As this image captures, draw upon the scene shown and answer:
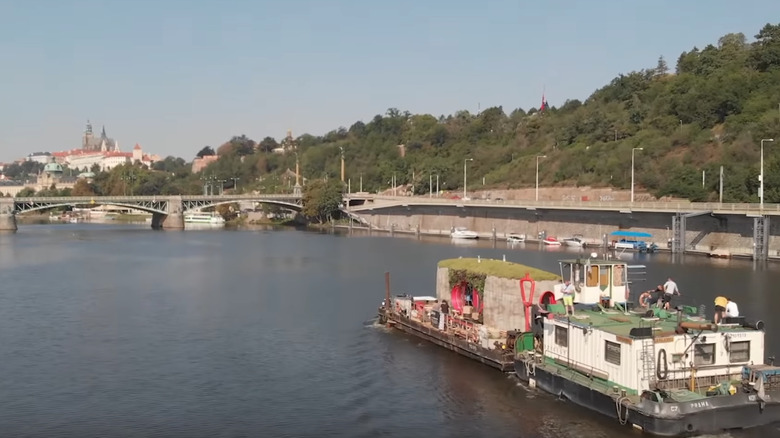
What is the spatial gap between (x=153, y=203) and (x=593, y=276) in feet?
432

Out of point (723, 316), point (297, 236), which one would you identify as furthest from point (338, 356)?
point (297, 236)

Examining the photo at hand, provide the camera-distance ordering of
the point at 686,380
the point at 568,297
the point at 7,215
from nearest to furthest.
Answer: the point at 686,380
the point at 568,297
the point at 7,215

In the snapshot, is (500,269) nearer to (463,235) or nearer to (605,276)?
(605,276)

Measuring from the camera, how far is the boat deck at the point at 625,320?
27438 mm

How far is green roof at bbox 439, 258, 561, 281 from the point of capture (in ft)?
114

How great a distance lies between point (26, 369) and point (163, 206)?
121082 millimetres

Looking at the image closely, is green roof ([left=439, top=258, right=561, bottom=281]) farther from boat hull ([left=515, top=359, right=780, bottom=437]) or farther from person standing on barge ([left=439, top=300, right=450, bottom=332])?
boat hull ([left=515, top=359, right=780, bottom=437])

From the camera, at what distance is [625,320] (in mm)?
29125

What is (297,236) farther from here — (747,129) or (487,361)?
(487,361)

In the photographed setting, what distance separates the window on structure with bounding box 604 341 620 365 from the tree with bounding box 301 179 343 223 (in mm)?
126877

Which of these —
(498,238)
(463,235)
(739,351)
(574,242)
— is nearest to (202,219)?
(463,235)

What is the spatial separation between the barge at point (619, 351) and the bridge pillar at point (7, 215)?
121132 mm

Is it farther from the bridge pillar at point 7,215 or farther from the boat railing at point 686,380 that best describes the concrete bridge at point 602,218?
the bridge pillar at point 7,215

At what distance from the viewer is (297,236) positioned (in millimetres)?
126688
